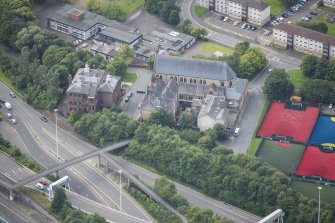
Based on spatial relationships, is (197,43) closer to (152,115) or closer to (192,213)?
(152,115)

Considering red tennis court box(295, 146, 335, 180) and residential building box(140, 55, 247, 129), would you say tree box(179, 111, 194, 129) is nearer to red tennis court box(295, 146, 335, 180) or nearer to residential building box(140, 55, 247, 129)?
residential building box(140, 55, 247, 129)

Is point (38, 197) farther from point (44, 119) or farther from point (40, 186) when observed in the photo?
point (44, 119)

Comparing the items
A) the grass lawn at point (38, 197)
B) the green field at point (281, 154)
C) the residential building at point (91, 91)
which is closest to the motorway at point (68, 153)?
the grass lawn at point (38, 197)

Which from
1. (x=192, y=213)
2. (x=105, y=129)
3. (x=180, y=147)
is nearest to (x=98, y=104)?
(x=105, y=129)

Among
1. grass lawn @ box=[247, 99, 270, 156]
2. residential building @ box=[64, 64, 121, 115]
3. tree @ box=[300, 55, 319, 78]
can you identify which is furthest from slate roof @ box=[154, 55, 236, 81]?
tree @ box=[300, 55, 319, 78]

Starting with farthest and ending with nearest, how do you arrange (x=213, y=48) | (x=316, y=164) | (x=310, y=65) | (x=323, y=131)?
(x=213, y=48) < (x=310, y=65) < (x=323, y=131) < (x=316, y=164)

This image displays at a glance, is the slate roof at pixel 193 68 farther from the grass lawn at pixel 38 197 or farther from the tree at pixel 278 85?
the grass lawn at pixel 38 197

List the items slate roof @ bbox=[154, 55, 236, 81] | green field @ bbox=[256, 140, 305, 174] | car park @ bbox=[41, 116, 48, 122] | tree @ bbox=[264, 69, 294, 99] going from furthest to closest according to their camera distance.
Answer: slate roof @ bbox=[154, 55, 236, 81]
tree @ bbox=[264, 69, 294, 99]
car park @ bbox=[41, 116, 48, 122]
green field @ bbox=[256, 140, 305, 174]

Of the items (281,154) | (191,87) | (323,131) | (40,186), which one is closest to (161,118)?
(191,87)
